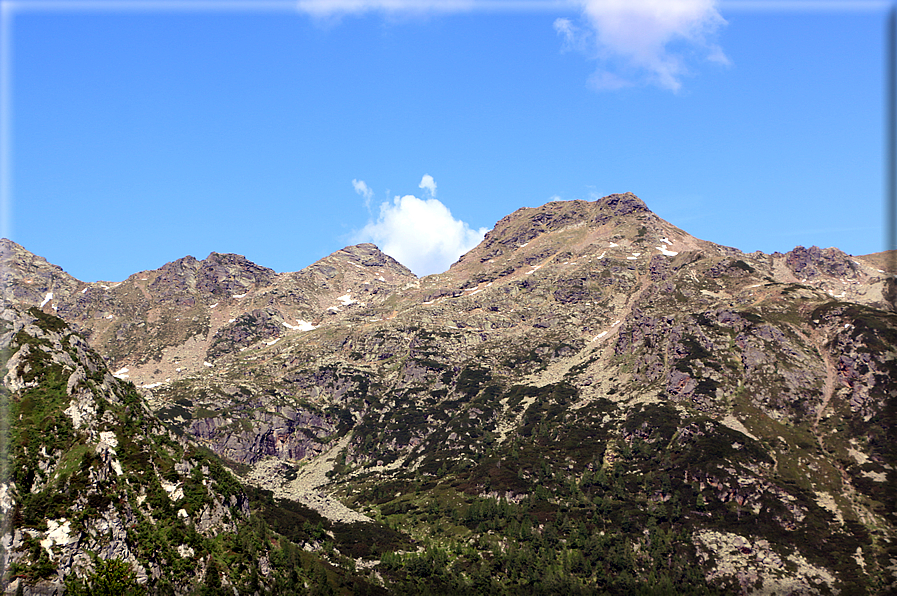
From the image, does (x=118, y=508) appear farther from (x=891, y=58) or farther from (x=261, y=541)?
(x=891, y=58)

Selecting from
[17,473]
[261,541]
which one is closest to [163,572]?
[17,473]

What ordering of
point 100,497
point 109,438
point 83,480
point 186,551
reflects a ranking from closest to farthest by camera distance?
point 100,497, point 83,480, point 186,551, point 109,438

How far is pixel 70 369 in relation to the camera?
168750mm

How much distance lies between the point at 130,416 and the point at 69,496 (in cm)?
4291

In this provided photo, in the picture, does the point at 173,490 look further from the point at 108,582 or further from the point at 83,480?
the point at 108,582

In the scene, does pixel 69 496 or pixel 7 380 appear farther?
pixel 7 380

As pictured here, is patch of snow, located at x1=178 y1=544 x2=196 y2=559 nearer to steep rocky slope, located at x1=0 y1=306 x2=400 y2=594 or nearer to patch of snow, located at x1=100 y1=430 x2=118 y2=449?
steep rocky slope, located at x1=0 y1=306 x2=400 y2=594

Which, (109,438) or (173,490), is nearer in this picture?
(109,438)

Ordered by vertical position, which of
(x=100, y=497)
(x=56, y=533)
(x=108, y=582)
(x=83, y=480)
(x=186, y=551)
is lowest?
(x=108, y=582)

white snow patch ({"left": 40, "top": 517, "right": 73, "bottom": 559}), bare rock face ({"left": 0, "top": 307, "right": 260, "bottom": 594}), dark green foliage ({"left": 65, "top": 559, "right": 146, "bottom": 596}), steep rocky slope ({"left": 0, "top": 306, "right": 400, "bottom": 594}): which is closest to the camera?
dark green foliage ({"left": 65, "top": 559, "right": 146, "bottom": 596})

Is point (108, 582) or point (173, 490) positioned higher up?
point (173, 490)

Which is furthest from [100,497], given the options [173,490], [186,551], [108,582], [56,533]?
[186,551]

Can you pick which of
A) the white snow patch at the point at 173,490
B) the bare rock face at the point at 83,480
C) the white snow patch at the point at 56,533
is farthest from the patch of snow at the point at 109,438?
the white snow patch at the point at 56,533

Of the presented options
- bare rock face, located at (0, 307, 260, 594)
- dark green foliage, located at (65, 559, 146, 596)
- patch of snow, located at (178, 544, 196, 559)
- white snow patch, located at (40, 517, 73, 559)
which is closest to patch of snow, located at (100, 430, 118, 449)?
bare rock face, located at (0, 307, 260, 594)
